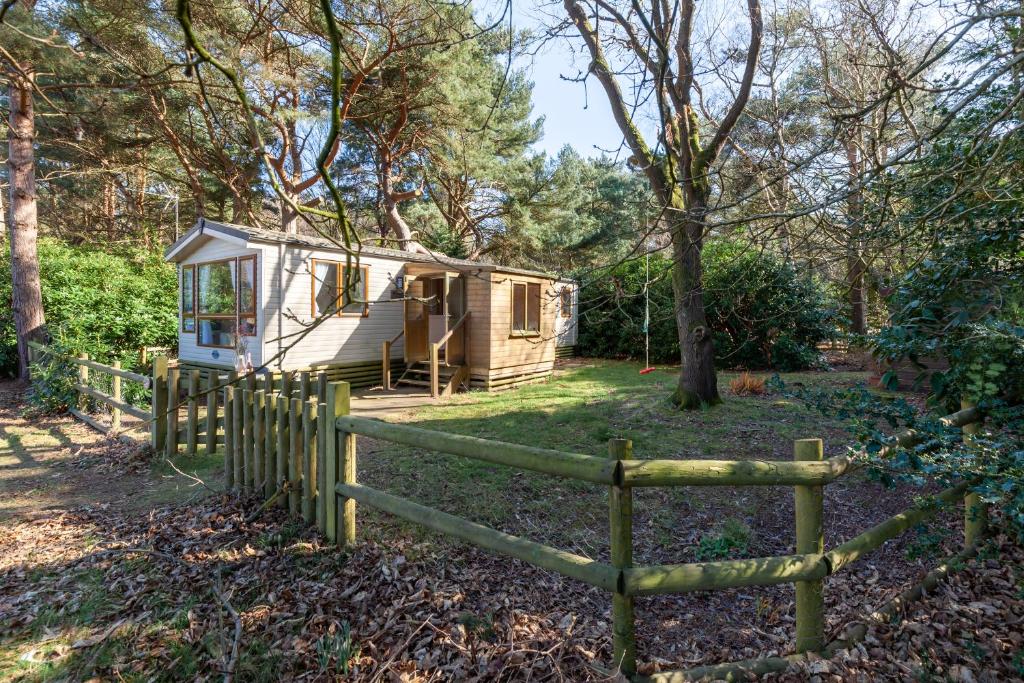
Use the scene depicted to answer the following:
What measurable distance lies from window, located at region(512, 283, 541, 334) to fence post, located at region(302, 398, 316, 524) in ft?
28.6

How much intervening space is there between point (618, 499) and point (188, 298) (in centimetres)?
1216

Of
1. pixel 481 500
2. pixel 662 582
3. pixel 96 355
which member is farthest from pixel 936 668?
pixel 96 355

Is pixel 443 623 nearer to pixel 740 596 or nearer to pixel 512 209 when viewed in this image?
pixel 740 596

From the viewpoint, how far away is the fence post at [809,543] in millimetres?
2408

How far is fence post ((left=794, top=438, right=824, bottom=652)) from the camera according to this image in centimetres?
241

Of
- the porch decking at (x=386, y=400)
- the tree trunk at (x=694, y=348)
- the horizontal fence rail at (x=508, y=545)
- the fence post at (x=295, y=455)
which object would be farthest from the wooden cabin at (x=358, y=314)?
the horizontal fence rail at (x=508, y=545)

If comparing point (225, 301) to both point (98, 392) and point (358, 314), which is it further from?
point (98, 392)

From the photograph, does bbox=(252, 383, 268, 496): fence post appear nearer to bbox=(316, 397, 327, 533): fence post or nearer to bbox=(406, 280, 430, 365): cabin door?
bbox=(316, 397, 327, 533): fence post

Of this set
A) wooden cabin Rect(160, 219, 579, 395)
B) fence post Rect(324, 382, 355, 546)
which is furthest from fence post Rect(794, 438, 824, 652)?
wooden cabin Rect(160, 219, 579, 395)

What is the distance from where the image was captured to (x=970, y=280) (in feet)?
12.0

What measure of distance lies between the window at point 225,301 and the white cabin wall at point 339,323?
0.73m

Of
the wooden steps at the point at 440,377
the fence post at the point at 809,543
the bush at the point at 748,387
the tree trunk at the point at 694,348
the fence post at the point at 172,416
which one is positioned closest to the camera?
the fence post at the point at 809,543

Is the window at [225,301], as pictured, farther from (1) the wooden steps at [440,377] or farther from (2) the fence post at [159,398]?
(2) the fence post at [159,398]

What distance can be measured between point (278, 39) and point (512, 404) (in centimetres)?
906
